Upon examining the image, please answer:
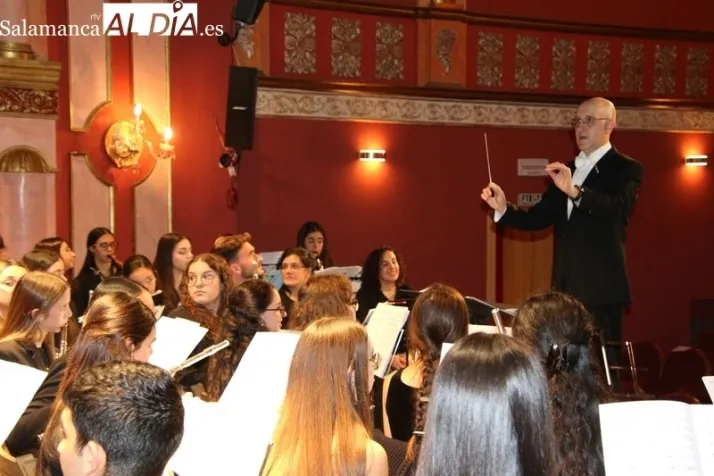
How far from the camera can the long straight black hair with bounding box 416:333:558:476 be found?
152cm

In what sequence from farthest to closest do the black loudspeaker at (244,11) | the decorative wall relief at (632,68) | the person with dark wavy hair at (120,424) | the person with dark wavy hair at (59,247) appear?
1. the decorative wall relief at (632,68)
2. the black loudspeaker at (244,11)
3. the person with dark wavy hair at (59,247)
4. the person with dark wavy hair at (120,424)

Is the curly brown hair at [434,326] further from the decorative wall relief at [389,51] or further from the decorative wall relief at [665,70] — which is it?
the decorative wall relief at [665,70]

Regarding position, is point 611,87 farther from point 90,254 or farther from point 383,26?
point 90,254

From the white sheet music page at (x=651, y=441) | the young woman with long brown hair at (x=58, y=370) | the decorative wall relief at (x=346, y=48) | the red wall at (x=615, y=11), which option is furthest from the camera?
the red wall at (x=615, y=11)

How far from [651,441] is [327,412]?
2.48ft

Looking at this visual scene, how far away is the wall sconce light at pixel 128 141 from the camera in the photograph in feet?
22.8

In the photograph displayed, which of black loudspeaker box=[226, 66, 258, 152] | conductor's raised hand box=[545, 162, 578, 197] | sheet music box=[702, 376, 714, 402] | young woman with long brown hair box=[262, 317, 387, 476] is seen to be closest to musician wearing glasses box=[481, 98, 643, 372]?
conductor's raised hand box=[545, 162, 578, 197]

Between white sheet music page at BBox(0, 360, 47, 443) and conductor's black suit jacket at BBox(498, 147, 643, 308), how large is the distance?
7.13ft


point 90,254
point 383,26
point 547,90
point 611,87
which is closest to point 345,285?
point 90,254

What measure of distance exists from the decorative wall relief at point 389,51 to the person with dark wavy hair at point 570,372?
20.2ft

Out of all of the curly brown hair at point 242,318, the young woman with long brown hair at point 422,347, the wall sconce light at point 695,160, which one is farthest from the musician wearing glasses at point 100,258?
the wall sconce light at point 695,160

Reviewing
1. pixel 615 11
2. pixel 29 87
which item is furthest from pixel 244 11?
pixel 615 11

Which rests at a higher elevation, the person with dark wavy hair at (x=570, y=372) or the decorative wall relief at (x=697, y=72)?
the decorative wall relief at (x=697, y=72)

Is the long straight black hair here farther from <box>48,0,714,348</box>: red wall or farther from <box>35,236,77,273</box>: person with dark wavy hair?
<box>48,0,714,348</box>: red wall
